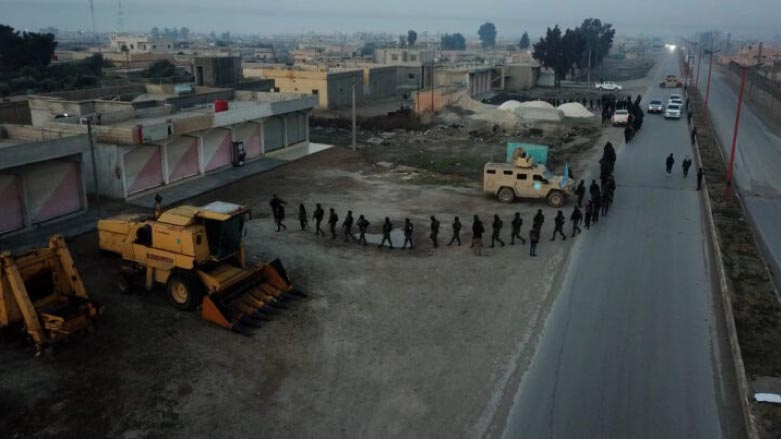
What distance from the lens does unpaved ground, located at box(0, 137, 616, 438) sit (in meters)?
11.0

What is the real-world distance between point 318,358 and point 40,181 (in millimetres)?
14781

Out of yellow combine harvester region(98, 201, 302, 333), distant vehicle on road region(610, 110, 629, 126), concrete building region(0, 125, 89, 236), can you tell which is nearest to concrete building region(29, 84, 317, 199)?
concrete building region(0, 125, 89, 236)

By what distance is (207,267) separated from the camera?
15359 millimetres

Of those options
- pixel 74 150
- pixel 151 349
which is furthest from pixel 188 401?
pixel 74 150

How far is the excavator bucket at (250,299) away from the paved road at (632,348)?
6.38 m

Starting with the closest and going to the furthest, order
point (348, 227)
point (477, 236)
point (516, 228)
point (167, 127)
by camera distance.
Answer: point (477, 236) → point (516, 228) → point (348, 227) → point (167, 127)

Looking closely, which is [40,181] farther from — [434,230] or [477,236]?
[477,236]

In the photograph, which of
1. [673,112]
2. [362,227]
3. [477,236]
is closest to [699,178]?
[477,236]

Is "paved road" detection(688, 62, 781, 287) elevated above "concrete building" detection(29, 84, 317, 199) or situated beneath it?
situated beneath

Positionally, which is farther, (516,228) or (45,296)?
(516,228)

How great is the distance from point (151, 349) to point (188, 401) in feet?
8.11

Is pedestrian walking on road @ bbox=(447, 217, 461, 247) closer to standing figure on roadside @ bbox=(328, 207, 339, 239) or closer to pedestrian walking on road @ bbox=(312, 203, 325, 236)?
standing figure on roadside @ bbox=(328, 207, 339, 239)

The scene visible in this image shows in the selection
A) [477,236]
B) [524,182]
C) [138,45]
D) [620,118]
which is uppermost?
[138,45]

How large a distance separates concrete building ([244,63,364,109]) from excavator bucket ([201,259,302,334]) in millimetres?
43111
